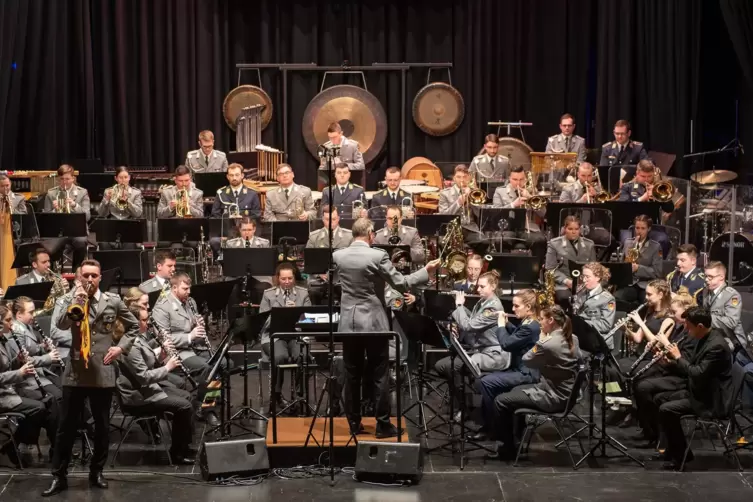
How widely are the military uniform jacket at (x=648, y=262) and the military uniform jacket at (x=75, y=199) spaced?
7.10 m

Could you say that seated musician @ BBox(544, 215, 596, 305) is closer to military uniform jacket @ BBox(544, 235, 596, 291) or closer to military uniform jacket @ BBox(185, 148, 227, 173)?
military uniform jacket @ BBox(544, 235, 596, 291)

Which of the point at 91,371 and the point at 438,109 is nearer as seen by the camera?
the point at 91,371

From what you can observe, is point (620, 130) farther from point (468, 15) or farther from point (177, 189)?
point (177, 189)

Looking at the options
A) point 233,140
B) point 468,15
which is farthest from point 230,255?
point 468,15

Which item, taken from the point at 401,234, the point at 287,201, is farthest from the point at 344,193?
the point at 401,234

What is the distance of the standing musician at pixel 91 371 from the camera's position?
28.0ft

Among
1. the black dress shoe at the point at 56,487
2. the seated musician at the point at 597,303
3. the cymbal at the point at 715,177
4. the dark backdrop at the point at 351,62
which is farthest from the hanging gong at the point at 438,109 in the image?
the black dress shoe at the point at 56,487

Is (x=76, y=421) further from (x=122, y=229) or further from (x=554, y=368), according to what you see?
(x=122, y=229)

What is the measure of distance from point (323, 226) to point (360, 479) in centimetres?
487

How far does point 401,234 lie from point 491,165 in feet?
12.7

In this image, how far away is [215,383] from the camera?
10352 millimetres

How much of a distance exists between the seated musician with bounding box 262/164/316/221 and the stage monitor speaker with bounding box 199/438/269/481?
577 cm

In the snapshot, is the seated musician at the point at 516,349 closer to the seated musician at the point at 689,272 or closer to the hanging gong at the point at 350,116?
the seated musician at the point at 689,272

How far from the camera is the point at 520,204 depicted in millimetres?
14375
